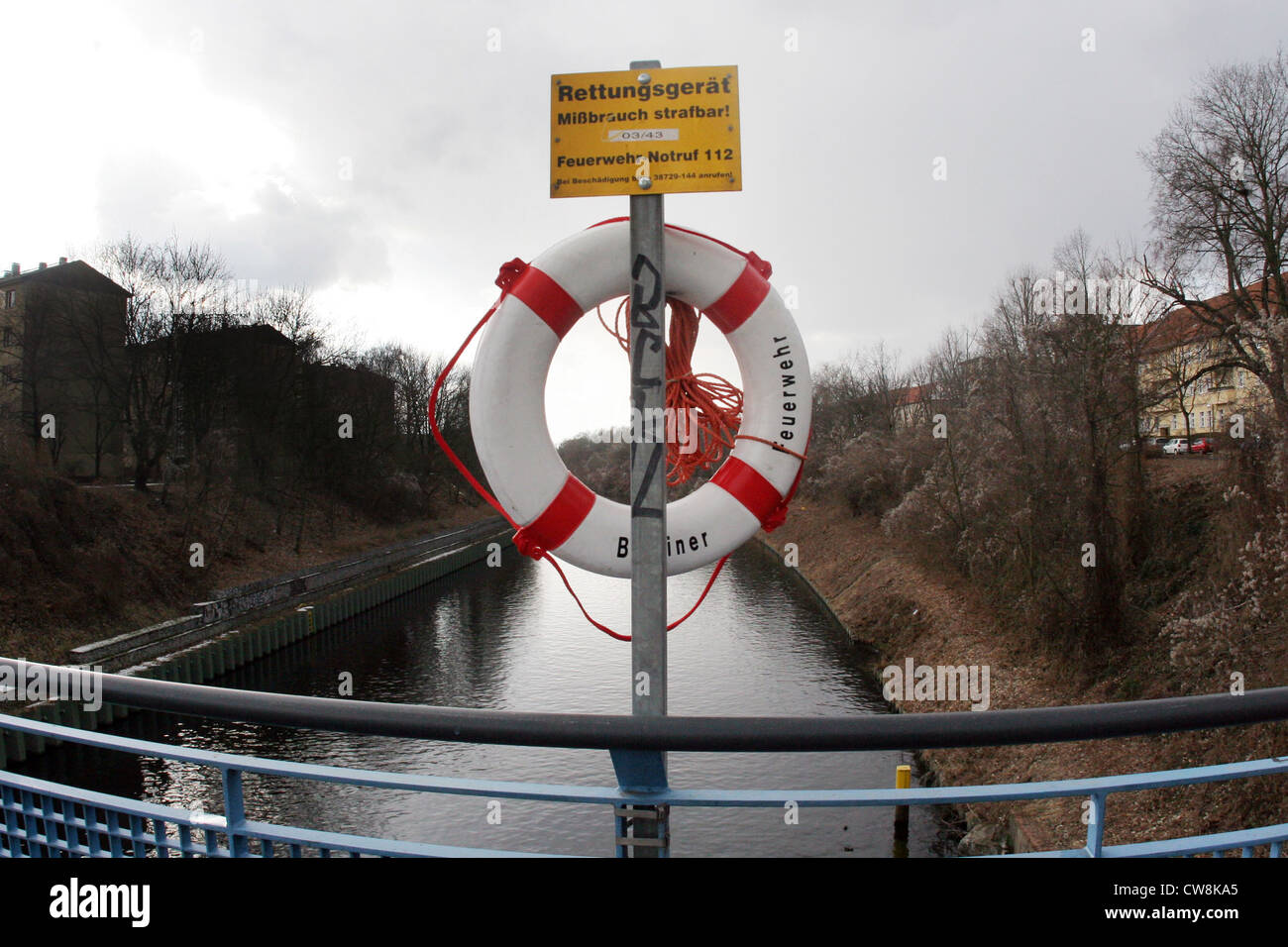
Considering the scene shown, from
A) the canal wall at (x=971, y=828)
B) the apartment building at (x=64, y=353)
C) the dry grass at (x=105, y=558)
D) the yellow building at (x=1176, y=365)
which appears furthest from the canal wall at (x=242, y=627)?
the yellow building at (x=1176, y=365)

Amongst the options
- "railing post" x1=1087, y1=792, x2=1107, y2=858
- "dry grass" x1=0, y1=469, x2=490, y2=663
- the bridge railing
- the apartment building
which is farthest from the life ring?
the apartment building

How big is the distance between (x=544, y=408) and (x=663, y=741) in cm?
109

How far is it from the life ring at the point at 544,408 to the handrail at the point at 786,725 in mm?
725

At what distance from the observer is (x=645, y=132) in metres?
1.93

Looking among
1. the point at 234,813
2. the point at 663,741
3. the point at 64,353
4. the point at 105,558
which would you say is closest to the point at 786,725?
the point at 663,741

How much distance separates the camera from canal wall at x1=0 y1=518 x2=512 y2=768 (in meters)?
13.4

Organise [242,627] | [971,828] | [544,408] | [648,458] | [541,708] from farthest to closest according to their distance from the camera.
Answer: [242,627], [541,708], [971,828], [544,408], [648,458]

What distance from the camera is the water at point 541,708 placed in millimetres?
9883

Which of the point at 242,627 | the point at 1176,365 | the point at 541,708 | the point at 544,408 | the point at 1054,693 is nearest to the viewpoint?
the point at 544,408

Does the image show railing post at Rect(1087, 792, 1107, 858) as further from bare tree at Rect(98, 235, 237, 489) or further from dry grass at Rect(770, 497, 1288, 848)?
bare tree at Rect(98, 235, 237, 489)

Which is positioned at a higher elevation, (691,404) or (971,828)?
(691,404)

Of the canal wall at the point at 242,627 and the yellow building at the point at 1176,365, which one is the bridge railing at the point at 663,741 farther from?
the yellow building at the point at 1176,365

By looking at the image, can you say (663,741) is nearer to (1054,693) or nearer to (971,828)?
(971,828)
